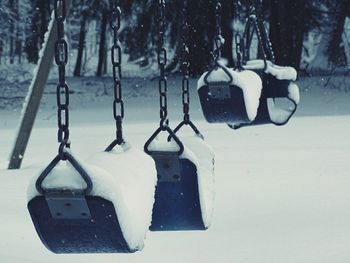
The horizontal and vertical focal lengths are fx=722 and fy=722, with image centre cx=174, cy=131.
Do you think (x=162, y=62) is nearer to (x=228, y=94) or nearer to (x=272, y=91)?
(x=228, y=94)

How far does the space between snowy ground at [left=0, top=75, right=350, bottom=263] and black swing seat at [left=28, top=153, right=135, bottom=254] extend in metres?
1.74

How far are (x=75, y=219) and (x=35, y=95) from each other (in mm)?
4605

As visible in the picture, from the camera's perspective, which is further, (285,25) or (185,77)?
(285,25)

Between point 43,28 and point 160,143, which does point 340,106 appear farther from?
point 43,28

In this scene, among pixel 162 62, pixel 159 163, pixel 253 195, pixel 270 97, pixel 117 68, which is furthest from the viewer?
pixel 253 195

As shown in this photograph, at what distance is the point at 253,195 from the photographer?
5066mm

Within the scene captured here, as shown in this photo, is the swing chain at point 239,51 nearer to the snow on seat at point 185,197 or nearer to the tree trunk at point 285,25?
the snow on seat at point 185,197

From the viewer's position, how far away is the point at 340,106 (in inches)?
507

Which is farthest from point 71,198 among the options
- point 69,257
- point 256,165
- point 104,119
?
point 104,119

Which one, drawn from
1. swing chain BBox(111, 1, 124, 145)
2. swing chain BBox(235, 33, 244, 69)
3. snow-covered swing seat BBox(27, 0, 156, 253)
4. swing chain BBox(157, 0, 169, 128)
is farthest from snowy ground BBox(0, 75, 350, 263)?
snow-covered swing seat BBox(27, 0, 156, 253)

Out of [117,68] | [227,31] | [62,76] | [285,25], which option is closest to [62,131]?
[62,76]

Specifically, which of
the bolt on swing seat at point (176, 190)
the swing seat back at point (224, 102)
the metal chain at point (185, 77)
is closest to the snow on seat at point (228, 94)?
the swing seat back at point (224, 102)

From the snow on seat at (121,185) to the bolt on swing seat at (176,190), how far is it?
329 mm

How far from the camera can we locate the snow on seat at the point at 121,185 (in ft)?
5.64
